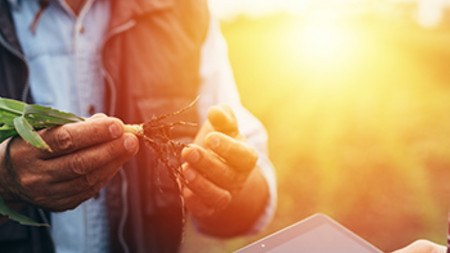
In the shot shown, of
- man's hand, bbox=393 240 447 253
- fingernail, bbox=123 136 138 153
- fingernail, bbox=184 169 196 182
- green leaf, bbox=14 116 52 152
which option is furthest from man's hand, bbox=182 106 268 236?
man's hand, bbox=393 240 447 253

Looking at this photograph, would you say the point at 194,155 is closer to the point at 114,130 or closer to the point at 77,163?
the point at 114,130

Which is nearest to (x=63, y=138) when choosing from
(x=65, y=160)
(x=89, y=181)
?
(x=65, y=160)

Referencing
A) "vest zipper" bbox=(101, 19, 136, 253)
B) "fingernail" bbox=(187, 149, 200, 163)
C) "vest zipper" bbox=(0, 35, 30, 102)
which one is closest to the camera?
"fingernail" bbox=(187, 149, 200, 163)

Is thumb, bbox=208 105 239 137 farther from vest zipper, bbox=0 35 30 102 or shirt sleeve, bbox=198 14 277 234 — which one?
vest zipper, bbox=0 35 30 102

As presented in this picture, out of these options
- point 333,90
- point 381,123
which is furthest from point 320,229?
point 333,90

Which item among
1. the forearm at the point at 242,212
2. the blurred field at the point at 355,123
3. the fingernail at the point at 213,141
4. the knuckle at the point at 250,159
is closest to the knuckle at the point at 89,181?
the fingernail at the point at 213,141
